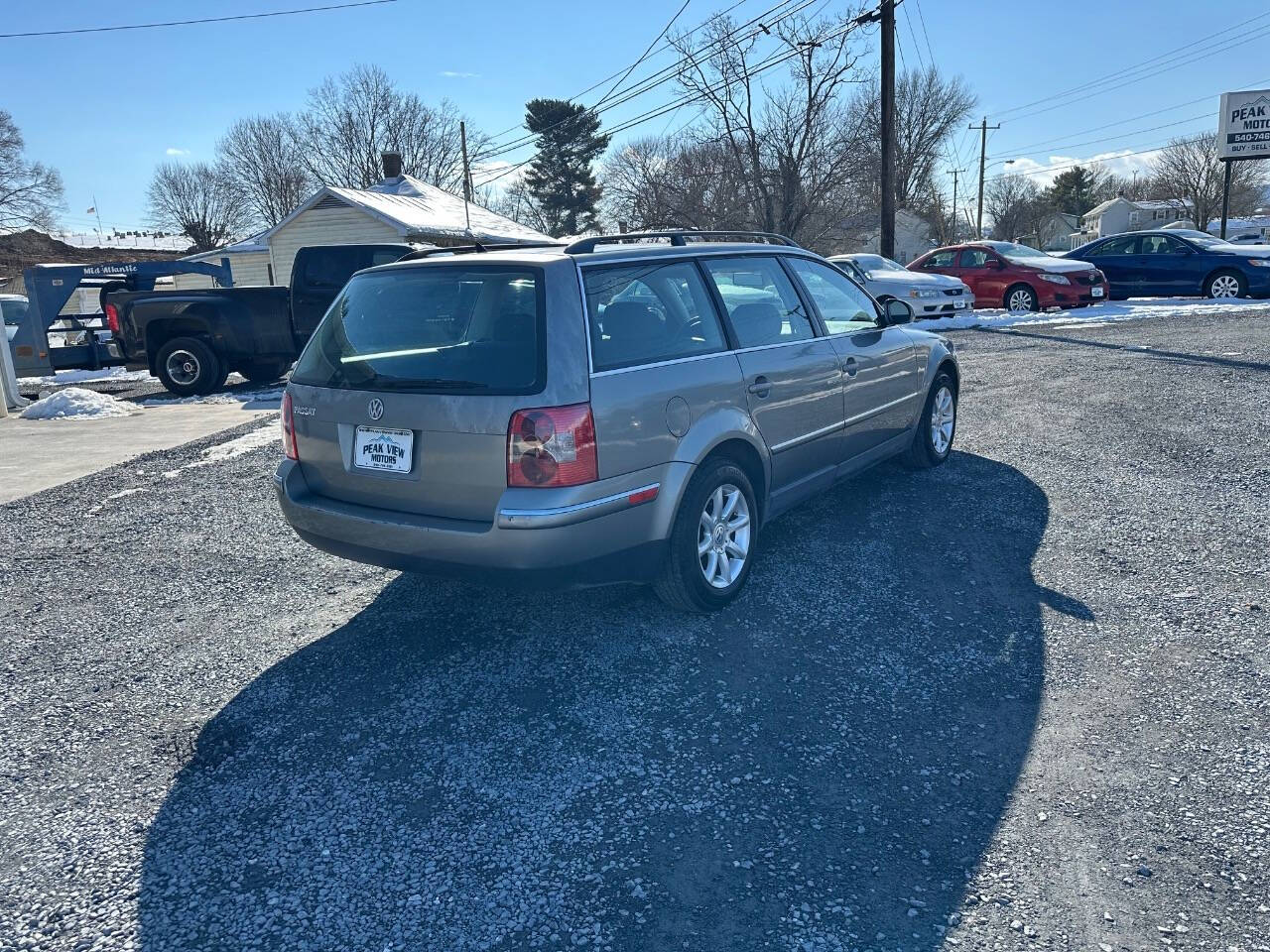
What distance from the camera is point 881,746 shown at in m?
3.13

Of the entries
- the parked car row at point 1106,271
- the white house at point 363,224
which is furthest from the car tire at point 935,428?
the white house at point 363,224

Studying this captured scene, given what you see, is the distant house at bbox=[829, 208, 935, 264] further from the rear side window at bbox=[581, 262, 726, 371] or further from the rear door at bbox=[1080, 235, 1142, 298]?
the rear side window at bbox=[581, 262, 726, 371]

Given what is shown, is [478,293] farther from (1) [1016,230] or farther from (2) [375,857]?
(1) [1016,230]

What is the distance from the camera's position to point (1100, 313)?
57.5 feet

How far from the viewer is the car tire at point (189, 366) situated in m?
13.2

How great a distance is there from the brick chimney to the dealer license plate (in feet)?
102

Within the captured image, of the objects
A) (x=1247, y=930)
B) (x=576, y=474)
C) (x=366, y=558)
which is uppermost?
(x=576, y=474)

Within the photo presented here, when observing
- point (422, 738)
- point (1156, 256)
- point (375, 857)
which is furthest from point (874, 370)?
point (1156, 256)

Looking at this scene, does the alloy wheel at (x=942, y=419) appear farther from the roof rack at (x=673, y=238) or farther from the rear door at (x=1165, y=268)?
the rear door at (x=1165, y=268)

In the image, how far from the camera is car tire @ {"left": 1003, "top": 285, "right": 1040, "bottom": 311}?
18484 millimetres

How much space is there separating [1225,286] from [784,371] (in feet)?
62.6

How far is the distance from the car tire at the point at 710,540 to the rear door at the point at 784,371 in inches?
13.6

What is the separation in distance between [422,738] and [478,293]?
6.04 ft

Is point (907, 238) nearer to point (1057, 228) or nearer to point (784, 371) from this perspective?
point (1057, 228)
